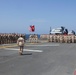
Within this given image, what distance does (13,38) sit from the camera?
167ft

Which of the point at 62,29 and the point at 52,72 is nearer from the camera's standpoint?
the point at 52,72

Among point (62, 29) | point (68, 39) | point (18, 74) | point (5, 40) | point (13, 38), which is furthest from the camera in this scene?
point (62, 29)

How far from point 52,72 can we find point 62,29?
6737cm

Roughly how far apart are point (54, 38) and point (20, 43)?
32765 millimetres

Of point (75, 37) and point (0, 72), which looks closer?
point (0, 72)

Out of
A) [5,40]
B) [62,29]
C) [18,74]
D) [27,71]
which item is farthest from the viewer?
[62,29]

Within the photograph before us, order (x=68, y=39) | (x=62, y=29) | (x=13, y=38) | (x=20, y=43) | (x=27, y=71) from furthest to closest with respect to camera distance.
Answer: (x=62, y=29), (x=68, y=39), (x=13, y=38), (x=20, y=43), (x=27, y=71)

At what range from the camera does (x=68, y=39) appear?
56.7 meters

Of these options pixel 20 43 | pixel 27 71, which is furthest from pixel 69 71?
pixel 20 43

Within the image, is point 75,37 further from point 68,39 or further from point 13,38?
point 13,38

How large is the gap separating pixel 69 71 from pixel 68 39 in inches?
1594

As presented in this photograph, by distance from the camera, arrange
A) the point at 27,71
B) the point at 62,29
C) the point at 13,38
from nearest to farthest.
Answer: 1. the point at 27,71
2. the point at 13,38
3. the point at 62,29

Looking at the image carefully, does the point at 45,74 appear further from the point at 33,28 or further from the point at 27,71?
the point at 33,28

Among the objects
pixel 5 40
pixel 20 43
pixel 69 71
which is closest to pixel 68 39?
pixel 5 40
